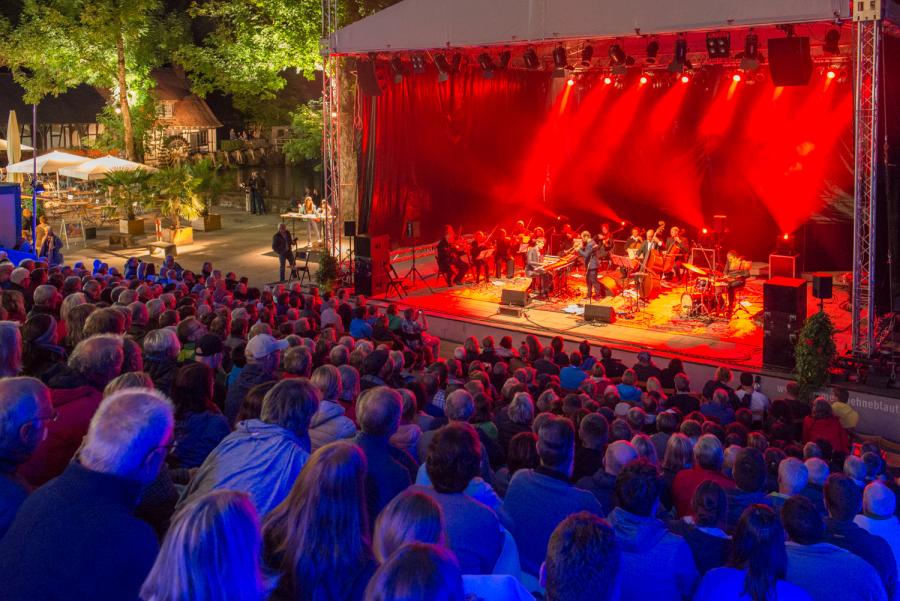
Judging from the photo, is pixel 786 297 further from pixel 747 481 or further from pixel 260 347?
pixel 260 347

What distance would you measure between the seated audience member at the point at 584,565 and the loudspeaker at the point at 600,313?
12.6 meters

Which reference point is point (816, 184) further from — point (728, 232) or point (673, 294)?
point (673, 294)

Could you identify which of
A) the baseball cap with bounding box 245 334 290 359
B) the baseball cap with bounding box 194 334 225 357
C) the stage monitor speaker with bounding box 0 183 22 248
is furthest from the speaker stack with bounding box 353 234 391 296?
A: the baseball cap with bounding box 245 334 290 359

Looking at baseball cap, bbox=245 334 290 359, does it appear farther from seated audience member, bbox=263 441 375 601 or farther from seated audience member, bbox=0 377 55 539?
seated audience member, bbox=263 441 375 601

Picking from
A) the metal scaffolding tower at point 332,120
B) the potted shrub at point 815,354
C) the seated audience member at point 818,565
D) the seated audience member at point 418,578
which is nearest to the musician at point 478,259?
the metal scaffolding tower at point 332,120

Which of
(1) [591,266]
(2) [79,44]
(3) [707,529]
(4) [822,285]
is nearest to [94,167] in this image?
(2) [79,44]

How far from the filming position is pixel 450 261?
17891 millimetres

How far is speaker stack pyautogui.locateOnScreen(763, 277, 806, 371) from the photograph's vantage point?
11.9 metres

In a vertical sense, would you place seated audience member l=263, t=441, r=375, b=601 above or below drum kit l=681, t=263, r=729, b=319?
above

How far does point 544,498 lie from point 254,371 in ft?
7.79

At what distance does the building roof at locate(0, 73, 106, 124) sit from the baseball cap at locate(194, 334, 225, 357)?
34789 millimetres

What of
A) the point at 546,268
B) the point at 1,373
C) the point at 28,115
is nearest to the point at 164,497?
the point at 1,373

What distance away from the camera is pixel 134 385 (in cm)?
389

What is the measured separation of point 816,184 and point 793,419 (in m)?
11.1
